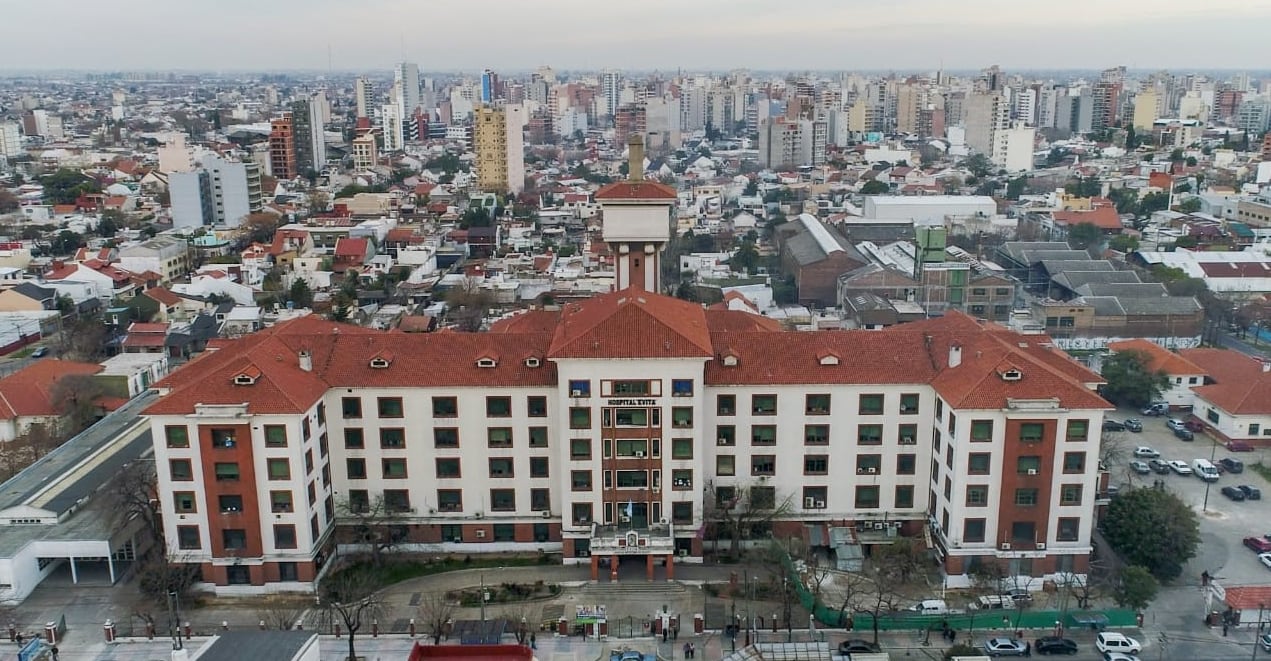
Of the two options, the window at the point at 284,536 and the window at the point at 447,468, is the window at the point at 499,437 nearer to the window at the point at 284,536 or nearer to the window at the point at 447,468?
the window at the point at 447,468

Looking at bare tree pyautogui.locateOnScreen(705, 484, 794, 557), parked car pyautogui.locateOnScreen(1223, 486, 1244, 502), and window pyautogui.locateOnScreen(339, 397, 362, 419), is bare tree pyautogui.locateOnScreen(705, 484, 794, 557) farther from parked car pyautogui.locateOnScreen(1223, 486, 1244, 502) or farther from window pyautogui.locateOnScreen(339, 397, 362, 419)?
parked car pyautogui.locateOnScreen(1223, 486, 1244, 502)

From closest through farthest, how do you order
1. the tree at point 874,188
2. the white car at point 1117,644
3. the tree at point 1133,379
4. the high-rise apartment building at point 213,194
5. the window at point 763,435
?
the white car at point 1117,644
the window at point 763,435
the tree at point 1133,379
the high-rise apartment building at point 213,194
the tree at point 874,188

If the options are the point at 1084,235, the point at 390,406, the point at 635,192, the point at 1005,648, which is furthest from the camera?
the point at 1084,235

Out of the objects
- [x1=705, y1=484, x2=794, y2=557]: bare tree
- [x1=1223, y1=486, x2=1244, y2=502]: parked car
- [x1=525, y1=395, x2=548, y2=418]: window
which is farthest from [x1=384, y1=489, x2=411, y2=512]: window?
[x1=1223, y1=486, x2=1244, y2=502]: parked car

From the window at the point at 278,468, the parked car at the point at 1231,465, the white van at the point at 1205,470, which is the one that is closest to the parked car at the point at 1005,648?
the white van at the point at 1205,470

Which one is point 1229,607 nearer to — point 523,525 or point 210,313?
point 523,525

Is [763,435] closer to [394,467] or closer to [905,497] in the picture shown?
[905,497]

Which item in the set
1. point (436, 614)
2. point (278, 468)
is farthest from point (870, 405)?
point (278, 468)
